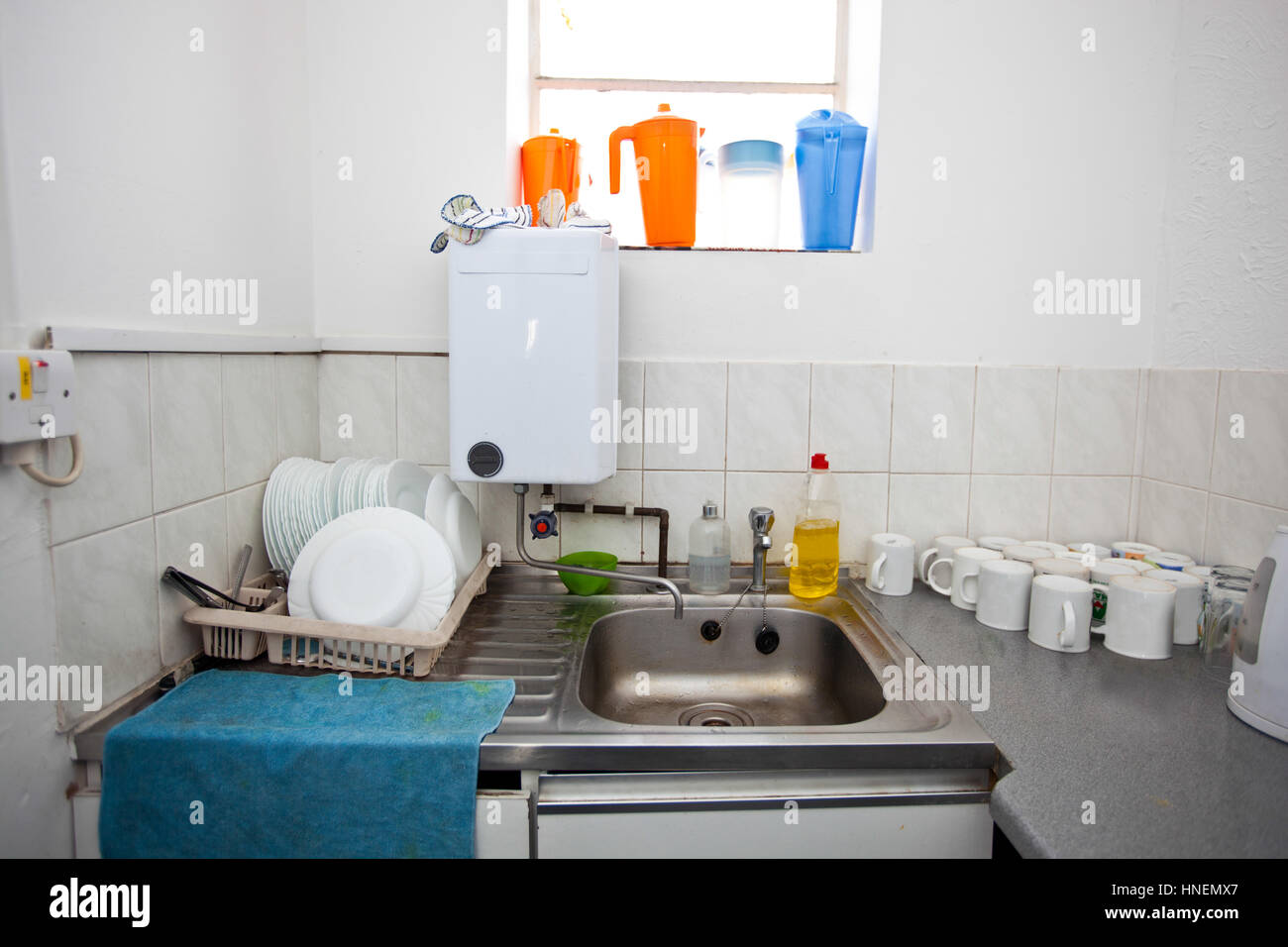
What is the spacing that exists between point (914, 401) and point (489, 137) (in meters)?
1.01

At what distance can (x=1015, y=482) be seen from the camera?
5.12 ft

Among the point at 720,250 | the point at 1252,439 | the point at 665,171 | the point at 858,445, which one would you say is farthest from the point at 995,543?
the point at 665,171

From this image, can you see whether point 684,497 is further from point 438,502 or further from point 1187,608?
point 1187,608

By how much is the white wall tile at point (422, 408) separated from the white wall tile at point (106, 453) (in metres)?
0.55

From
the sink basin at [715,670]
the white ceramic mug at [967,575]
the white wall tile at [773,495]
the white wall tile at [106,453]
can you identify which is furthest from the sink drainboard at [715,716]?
the white wall tile at [106,453]

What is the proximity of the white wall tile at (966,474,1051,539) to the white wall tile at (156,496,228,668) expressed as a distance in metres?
1.42

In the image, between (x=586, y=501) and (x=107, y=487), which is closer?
(x=107, y=487)

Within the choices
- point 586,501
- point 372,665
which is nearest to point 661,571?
point 586,501

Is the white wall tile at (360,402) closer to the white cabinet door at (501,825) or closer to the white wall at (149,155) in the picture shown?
the white wall at (149,155)

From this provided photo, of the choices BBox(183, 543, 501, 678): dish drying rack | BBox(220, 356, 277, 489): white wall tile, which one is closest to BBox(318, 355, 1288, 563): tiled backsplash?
BBox(220, 356, 277, 489): white wall tile

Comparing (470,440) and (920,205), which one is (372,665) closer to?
(470,440)

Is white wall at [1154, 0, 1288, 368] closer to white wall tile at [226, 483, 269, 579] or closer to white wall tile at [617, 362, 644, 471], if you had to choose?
white wall tile at [617, 362, 644, 471]

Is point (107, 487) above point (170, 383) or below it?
below
